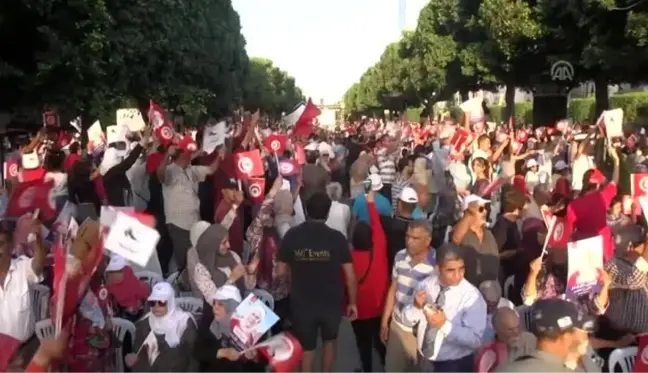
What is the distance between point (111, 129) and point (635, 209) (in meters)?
8.93

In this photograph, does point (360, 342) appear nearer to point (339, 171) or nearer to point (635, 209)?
point (635, 209)

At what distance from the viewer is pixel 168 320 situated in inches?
238

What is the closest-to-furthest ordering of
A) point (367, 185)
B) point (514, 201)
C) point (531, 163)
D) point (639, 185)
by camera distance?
point (639, 185) < point (514, 201) < point (367, 185) < point (531, 163)

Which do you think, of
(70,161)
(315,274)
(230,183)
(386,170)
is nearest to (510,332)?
(315,274)

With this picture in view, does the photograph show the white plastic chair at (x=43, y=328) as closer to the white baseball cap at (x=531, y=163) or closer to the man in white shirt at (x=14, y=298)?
the man in white shirt at (x=14, y=298)

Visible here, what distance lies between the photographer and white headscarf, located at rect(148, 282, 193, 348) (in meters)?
6.00

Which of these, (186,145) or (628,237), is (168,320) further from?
(186,145)

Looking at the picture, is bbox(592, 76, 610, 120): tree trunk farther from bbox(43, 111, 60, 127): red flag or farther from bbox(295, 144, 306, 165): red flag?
bbox(295, 144, 306, 165): red flag

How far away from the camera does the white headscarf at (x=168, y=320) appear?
6.00 meters

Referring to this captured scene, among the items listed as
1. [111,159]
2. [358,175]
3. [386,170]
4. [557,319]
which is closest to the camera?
[557,319]

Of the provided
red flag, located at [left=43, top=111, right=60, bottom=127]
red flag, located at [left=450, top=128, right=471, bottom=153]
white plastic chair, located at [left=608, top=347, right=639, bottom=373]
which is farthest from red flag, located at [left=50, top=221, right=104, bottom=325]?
red flag, located at [left=43, top=111, right=60, bottom=127]

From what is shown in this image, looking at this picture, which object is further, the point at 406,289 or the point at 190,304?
the point at 190,304

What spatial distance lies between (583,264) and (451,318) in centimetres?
92

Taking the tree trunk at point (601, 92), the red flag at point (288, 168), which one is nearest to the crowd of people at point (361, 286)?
the red flag at point (288, 168)
